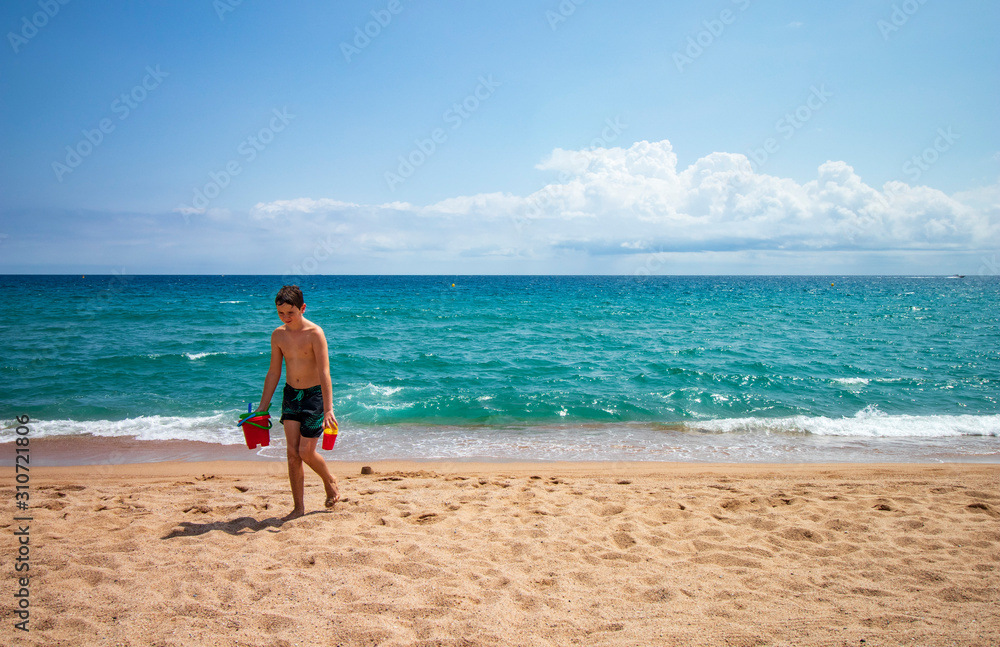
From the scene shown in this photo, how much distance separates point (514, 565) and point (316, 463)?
81.3 inches

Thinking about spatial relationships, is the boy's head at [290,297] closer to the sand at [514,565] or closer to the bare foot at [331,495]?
the bare foot at [331,495]

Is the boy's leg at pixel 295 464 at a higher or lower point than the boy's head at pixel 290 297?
lower

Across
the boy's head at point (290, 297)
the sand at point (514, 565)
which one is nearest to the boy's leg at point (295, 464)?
the sand at point (514, 565)

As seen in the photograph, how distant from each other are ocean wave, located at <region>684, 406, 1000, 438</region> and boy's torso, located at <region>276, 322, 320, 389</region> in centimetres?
727

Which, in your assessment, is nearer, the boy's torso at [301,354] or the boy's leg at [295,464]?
the boy's torso at [301,354]

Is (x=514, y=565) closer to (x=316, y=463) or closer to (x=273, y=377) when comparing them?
(x=316, y=463)

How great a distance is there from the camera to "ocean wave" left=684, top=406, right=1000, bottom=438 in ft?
28.9

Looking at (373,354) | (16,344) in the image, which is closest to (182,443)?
(373,354)

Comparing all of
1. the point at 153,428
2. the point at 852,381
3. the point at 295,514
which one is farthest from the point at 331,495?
the point at 852,381

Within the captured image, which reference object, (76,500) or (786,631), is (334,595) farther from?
(76,500)

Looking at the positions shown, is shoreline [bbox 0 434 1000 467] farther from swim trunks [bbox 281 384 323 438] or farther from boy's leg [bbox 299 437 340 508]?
swim trunks [bbox 281 384 323 438]

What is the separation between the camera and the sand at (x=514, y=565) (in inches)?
112

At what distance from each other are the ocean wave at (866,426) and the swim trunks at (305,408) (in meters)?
7.15

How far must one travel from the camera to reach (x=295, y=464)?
449 cm
